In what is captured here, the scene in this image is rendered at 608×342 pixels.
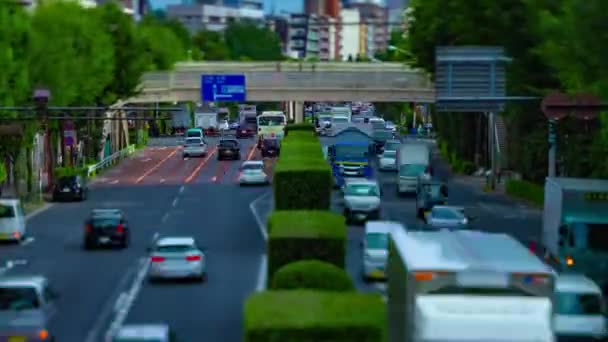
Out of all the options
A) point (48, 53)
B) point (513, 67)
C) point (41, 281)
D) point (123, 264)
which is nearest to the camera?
point (41, 281)

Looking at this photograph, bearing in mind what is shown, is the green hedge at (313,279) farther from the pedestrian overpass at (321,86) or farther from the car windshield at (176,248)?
the pedestrian overpass at (321,86)

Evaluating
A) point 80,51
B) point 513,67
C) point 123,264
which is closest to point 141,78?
point 80,51

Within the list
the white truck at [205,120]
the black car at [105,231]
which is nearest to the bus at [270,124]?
the white truck at [205,120]

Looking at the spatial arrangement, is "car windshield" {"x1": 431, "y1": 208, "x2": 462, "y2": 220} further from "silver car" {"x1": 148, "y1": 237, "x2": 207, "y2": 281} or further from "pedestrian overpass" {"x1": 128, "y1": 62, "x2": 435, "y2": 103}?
"pedestrian overpass" {"x1": 128, "y1": 62, "x2": 435, "y2": 103}

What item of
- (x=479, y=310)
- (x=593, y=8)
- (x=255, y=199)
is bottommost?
(x=255, y=199)

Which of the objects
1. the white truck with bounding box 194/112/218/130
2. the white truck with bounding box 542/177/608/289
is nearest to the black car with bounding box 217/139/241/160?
the white truck with bounding box 194/112/218/130

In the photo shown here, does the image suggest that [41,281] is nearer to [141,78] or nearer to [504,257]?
[504,257]
